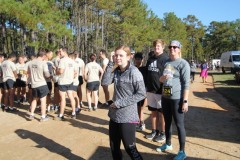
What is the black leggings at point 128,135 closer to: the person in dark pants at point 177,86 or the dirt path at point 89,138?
the person in dark pants at point 177,86

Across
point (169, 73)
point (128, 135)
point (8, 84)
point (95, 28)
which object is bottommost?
point (128, 135)

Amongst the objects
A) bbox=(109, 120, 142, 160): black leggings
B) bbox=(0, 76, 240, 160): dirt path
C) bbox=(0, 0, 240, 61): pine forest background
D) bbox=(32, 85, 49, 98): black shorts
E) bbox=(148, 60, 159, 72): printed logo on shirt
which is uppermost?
bbox=(0, 0, 240, 61): pine forest background

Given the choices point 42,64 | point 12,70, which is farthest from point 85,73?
point 12,70

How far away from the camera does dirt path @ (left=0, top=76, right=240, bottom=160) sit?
5582mm

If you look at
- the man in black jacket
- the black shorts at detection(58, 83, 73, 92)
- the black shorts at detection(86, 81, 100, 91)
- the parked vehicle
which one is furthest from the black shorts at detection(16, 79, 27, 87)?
the parked vehicle

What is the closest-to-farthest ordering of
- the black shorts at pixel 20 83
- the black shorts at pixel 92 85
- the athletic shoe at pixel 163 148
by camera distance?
1. the athletic shoe at pixel 163 148
2. the black shorts at pixel 92 85
3. the black shorts at pixel 20 83

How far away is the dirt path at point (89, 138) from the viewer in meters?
5.58

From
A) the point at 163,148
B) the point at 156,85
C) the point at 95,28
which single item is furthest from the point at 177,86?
the point at 95,28

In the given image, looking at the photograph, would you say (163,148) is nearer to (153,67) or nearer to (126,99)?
(153,67)

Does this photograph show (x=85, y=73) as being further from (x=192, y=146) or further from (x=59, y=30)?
(x=59, y=30)

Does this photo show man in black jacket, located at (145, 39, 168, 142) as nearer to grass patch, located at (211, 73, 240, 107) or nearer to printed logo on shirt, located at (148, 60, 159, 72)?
printed logo on shirt, located at (148, 60, 159, 72)

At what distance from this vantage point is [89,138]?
664 centimetres

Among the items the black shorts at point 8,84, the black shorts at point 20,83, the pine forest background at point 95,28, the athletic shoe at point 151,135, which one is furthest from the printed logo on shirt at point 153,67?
the pine forest background at point 95,28

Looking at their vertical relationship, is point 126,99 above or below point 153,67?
below
